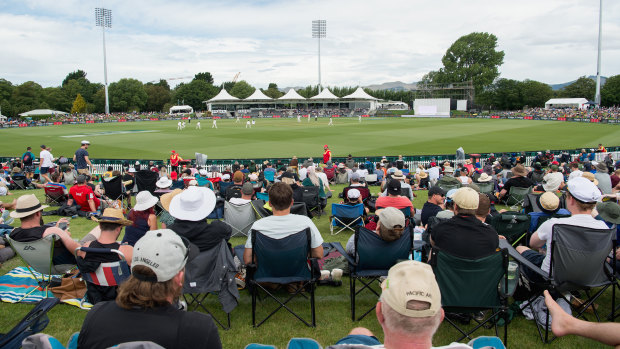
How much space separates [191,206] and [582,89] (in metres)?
129

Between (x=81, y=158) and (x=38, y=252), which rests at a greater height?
(x=81, y=158)

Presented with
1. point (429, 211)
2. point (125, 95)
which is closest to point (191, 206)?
point (429, 211)

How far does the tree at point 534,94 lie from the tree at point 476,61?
985cm

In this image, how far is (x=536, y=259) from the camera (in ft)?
16.7

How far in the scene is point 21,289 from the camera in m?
5.70

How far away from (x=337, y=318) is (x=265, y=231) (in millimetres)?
1401

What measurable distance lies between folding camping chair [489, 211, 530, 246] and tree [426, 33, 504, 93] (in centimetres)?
10472

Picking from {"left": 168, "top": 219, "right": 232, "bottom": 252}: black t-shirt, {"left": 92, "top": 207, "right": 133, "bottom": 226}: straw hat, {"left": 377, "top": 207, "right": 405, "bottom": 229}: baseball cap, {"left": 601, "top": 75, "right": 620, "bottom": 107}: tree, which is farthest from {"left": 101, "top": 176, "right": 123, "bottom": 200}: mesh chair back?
{"left": 601, "top": 75, "right": 620, "bottom": 107}: tree

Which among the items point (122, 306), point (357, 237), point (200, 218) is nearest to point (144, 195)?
point (200, 218)

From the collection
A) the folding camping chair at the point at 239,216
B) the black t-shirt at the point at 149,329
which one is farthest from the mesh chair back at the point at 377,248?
the folding camping chair at the point at 239,216

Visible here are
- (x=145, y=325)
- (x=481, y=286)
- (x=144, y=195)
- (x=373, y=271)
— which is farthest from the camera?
(x=144, y=195)

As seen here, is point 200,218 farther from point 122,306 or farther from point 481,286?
point 481,286

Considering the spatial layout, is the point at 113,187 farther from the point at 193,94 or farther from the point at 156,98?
the point at 156,98

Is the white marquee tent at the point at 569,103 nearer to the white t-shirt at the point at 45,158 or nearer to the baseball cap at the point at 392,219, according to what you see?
the white t-shirt at the point at 45,158
